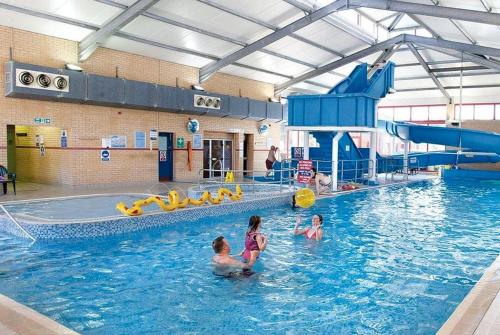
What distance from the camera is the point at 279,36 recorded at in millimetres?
16688

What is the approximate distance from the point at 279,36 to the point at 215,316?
558 inches

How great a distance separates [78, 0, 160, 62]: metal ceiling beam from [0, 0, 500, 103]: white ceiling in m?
0.18

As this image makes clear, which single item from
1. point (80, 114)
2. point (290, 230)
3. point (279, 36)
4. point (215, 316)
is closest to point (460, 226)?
point (290, 230)

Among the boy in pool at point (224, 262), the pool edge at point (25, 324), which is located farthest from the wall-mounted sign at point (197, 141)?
the pool edge at point (25, 324)

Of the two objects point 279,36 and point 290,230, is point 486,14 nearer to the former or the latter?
point 279,36

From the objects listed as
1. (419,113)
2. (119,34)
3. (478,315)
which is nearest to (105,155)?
(119,34)

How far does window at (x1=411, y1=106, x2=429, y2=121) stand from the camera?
28786 mm

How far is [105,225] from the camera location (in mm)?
7777

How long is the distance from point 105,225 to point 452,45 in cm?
1725

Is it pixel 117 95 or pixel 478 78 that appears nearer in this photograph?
pixel 117 95

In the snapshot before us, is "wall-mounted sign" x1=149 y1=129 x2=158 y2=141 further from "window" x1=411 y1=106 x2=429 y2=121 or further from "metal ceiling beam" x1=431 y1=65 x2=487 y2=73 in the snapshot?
"window" x1=411 y1=106 x2=429 y2=121

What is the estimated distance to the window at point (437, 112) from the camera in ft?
92.0

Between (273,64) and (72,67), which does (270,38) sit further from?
(72,67)

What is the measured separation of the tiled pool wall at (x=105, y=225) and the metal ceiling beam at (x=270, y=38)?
354 inches
